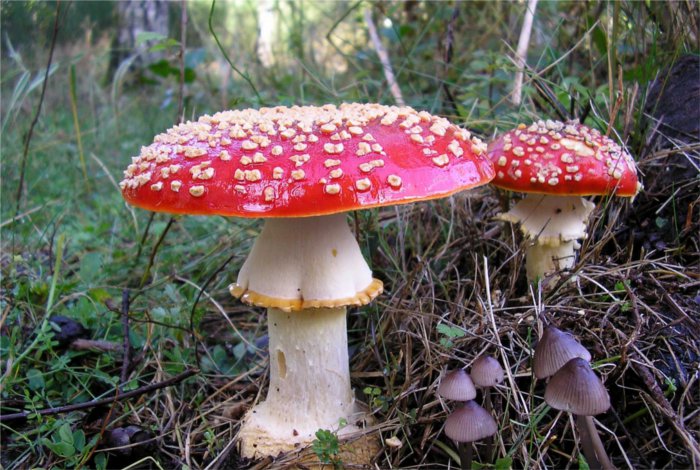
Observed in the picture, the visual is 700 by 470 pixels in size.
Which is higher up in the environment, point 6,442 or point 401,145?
point 401,145

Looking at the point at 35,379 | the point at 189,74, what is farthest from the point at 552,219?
the point at 189,74

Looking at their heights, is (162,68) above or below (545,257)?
above

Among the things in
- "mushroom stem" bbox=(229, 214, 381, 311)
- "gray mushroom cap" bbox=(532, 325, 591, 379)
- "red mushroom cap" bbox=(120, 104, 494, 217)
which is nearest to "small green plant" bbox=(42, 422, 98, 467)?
"mushroom stem" bbox=(229, 214, 381, 311)

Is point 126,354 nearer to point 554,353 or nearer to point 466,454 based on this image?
point 466,454

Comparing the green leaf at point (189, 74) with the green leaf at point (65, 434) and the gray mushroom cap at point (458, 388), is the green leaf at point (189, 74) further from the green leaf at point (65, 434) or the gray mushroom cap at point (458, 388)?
the gray mushroom cap at point (458, 388)

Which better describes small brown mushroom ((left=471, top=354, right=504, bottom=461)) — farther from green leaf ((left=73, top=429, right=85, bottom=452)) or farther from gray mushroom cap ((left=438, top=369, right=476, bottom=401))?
green leaf ((left=73, top=429, right=85, bottom=452))

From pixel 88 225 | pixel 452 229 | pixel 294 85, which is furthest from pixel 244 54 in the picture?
pixel 452 229

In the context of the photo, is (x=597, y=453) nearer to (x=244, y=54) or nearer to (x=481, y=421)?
(x=481, y=421)
